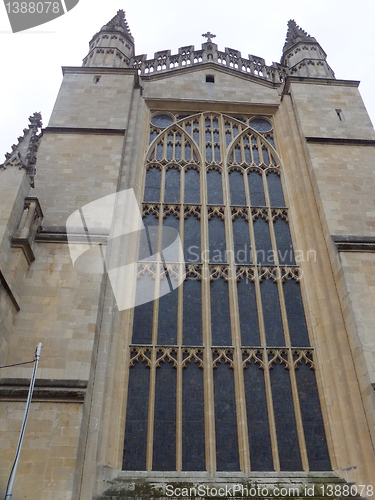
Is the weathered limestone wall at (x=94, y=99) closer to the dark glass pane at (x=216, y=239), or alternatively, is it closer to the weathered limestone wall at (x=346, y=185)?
the dark glass pane at (x=216, y=239)

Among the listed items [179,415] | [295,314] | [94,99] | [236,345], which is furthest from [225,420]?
[94,99]

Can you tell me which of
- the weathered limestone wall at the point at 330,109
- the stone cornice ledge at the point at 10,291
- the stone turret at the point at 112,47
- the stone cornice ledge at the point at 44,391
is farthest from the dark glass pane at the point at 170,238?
the stone turret at the point at 112,47

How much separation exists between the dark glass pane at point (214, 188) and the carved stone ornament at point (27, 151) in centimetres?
443

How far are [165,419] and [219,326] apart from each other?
2202 mm

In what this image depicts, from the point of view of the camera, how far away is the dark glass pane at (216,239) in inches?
416

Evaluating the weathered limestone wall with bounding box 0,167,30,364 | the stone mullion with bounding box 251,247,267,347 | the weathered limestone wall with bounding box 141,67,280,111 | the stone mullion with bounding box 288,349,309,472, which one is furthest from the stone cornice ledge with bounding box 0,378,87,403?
the weathered limestone wall with bounding box 141,67,280,111

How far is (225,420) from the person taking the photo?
833cm

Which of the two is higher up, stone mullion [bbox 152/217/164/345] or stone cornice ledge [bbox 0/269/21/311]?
stone mullion [bbox 152/217/164/345]

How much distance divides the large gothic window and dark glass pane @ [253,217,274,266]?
3 centimetres

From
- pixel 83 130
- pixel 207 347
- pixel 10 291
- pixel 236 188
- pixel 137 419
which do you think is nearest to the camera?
pixel 10 291

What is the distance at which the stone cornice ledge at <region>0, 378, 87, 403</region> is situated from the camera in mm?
7199

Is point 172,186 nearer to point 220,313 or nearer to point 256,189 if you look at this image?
point 256,189

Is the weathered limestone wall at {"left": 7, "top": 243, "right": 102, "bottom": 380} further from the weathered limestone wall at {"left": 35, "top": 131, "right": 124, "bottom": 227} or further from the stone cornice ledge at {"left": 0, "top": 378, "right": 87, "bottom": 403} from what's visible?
the weathered limestone wall at {"left": 35, "top": 131, "right": 124, "bottom": 227}

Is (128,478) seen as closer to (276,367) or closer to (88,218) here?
(276,367)
